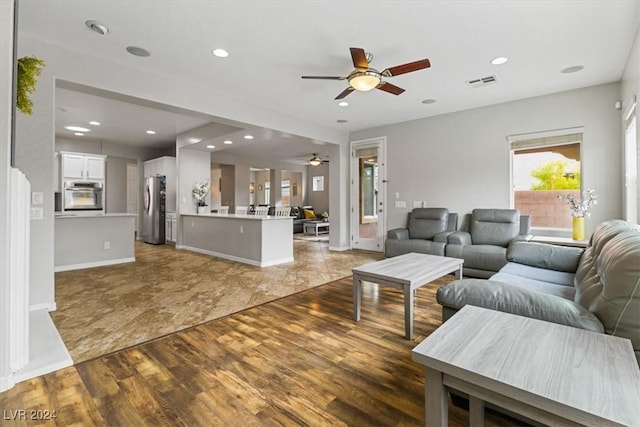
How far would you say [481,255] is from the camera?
13.9 feet

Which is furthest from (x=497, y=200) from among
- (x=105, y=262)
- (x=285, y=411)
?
(x=105, y=262)

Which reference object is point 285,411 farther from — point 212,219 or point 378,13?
point 212,219

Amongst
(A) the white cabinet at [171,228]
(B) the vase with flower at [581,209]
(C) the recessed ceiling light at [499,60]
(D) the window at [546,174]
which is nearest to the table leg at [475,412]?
(C) the recessed ceiling light at [499,60]

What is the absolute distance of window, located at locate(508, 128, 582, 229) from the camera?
4496 mm

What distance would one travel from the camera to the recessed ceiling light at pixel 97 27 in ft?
8.82

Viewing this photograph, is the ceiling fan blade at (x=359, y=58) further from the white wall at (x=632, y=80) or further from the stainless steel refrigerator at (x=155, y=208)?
the stainless steel refrigerator at (x=155, y=208)

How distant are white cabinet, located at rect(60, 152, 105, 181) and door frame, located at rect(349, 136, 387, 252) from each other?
5.95m

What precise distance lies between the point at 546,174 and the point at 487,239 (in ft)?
4.73

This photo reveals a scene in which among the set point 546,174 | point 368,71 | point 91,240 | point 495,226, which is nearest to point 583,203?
point 546,174

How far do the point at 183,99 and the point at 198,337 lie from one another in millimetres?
3056

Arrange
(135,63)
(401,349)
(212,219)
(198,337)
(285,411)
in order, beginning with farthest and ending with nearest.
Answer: (212,219) → (135,63) → (198,337) → (401,349) → (285,411)

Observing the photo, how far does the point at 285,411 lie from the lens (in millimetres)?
1644

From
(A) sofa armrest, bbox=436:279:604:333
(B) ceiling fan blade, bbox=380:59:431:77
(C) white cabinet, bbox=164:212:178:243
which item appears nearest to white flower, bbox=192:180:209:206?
(C) white cabinet, bbox=164:212:178:243

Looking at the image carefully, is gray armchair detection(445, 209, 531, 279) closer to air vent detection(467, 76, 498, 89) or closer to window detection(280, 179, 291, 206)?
air vent detection(467, 76, 498, 89)
